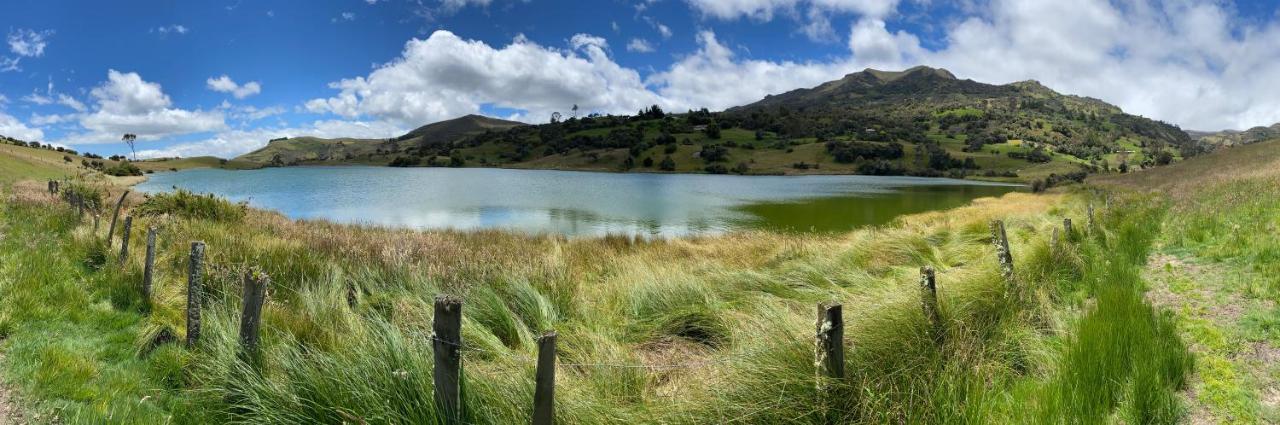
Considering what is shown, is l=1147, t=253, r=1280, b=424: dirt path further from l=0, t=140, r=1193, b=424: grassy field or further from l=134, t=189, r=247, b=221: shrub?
l=134, t=189, r=247, b=221: shrub

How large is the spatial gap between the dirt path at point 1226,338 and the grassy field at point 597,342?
262 mm

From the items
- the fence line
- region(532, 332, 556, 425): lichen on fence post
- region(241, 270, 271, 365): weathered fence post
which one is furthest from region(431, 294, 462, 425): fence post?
region(241, 270, 271, 365): weathered fence post

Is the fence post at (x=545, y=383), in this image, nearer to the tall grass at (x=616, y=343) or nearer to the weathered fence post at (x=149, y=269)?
the tall grass at (x=616, y=343)

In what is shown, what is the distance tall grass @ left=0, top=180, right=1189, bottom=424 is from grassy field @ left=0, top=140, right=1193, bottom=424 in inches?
0.9

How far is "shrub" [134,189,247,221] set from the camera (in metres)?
16.5

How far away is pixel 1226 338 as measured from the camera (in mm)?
5086

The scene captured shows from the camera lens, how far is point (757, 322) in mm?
5352

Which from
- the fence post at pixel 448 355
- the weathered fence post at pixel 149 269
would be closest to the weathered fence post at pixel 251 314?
the fence post at pixel 448 355

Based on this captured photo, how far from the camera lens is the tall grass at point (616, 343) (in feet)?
12.7

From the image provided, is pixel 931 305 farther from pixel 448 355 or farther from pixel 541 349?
pixel 448 355

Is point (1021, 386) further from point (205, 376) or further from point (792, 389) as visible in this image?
point (205, 376)

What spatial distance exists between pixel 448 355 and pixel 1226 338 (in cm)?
677

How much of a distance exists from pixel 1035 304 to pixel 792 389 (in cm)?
407

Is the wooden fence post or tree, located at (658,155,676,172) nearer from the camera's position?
the wooden fence post
